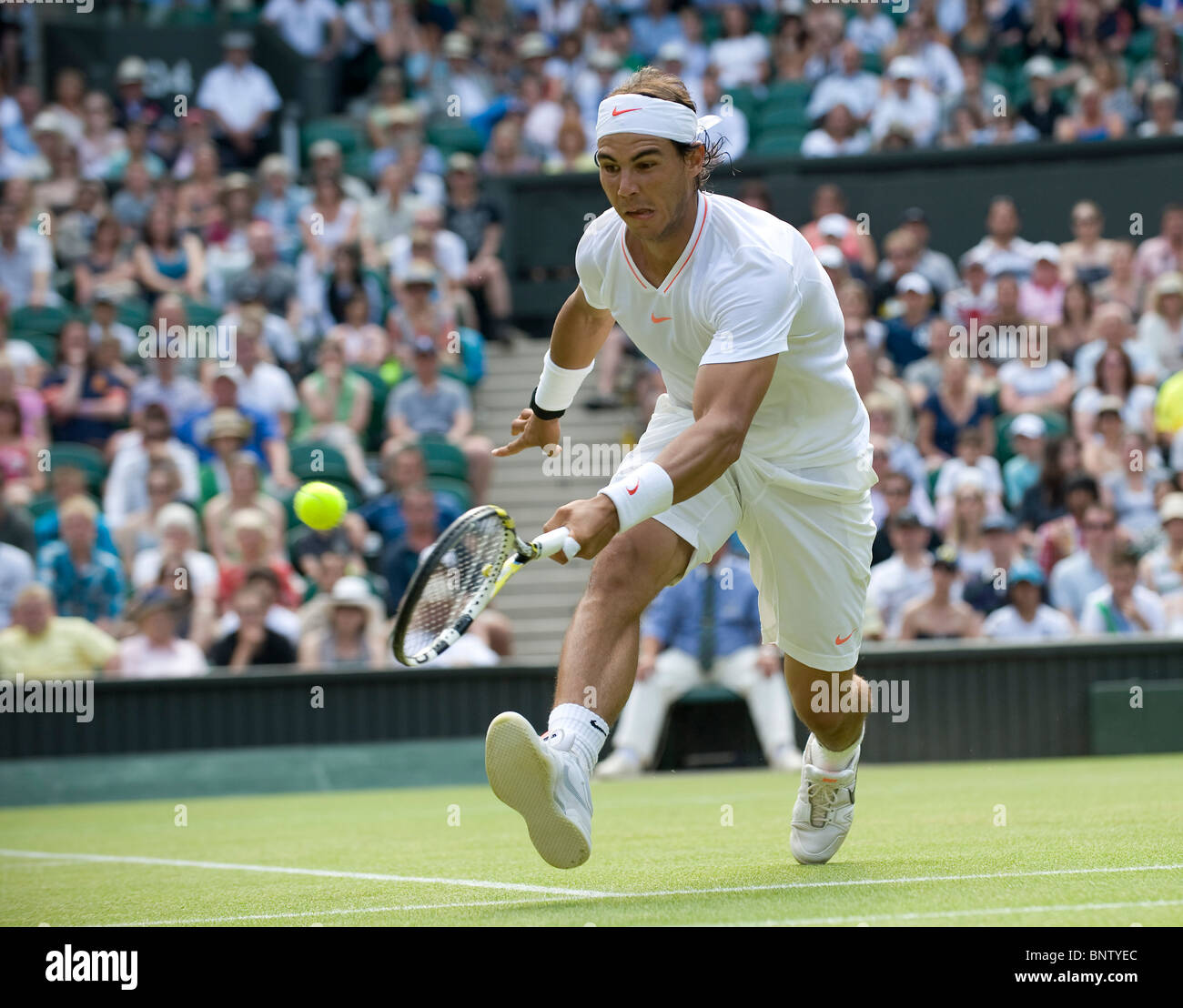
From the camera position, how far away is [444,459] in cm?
1302

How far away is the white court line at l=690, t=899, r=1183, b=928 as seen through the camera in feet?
12.6

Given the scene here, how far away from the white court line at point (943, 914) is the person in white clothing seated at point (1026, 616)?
291 inches

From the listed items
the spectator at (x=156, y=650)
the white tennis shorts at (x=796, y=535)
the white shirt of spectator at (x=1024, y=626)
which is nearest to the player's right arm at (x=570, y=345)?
the white tennis shorts at (x=796, y=535)

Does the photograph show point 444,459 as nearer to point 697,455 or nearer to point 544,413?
point 544,413

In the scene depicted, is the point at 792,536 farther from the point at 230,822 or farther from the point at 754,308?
the point at 230,822

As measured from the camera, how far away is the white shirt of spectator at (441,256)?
1479 centimetres

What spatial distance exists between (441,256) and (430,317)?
3.55 feet

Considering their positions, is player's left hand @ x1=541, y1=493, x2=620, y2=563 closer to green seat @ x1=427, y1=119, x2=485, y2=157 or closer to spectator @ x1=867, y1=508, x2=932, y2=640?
spectator @ x1=867, y1=508, x2=932, y2=640

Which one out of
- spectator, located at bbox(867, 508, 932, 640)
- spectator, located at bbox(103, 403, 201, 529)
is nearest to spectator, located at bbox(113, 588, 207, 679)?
spectator, located at bbox(103, 403, 201, 529)

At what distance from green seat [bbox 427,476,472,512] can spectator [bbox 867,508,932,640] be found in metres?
2.91

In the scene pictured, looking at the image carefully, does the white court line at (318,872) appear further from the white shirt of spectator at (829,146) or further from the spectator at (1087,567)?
the white shirt of spectator at (829,146)

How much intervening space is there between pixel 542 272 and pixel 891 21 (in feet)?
15.5

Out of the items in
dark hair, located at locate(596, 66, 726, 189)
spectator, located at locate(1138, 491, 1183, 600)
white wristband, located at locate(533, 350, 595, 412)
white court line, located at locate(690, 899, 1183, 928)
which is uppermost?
dark hair, located at locate(596, 66, 726, 189)

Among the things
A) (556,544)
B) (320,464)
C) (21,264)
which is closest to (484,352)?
(320,464)
